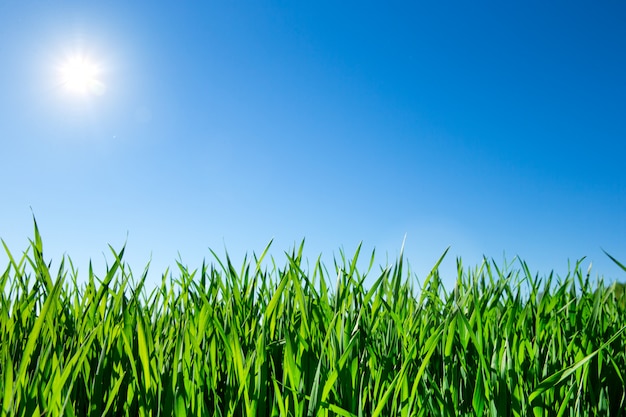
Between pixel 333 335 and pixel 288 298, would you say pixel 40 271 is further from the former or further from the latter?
pixel 333 335

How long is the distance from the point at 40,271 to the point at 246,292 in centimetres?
54

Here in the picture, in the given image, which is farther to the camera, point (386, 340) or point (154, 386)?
point (386, 340)

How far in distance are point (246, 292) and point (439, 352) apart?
0.53 metres

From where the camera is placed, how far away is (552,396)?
1062 millimetres

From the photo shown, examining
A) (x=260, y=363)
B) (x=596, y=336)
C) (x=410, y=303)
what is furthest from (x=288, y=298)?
(x=596, y=336)

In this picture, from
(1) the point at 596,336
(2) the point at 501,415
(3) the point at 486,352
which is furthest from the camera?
(1) the point at 596,336

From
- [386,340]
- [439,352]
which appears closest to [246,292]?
[386,340]

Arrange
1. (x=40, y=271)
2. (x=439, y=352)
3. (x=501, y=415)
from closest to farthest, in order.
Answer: (x=501, y=415) → (x=439, y=352) → (x=40, y=271)

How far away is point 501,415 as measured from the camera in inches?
37.9

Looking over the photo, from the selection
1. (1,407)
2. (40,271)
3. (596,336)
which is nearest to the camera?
(1,407)

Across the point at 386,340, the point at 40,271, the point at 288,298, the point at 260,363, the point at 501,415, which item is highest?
the point at 40,271

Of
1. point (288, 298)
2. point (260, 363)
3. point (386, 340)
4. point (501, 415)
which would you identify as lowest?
point (501, 415)

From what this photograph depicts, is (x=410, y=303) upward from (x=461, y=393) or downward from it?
upward

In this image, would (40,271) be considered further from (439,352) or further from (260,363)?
(439,352)
